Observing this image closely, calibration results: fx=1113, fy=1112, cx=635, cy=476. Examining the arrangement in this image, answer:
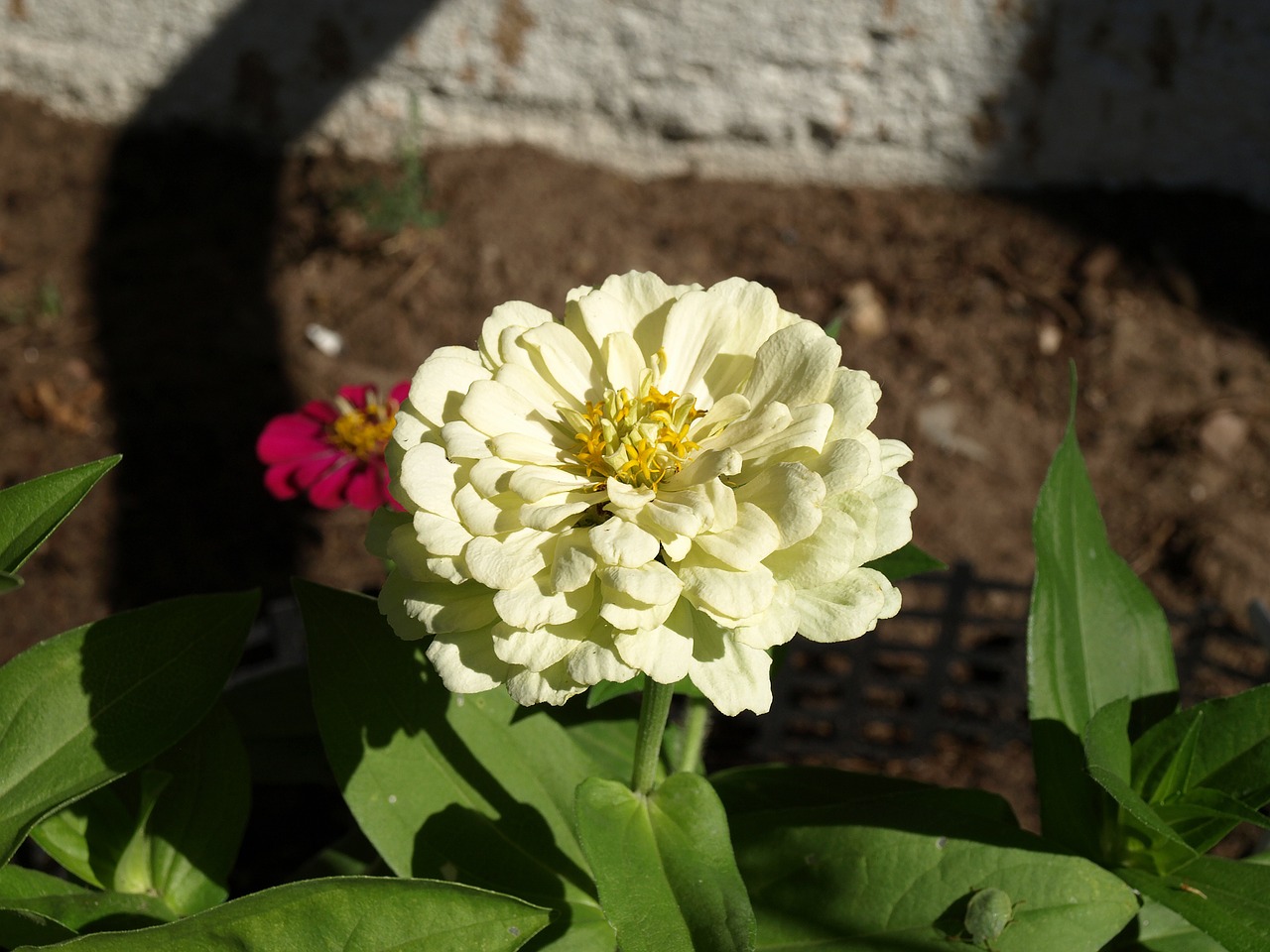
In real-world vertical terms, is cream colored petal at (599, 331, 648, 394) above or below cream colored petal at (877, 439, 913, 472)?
above

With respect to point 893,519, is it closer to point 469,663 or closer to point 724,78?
point 469,663

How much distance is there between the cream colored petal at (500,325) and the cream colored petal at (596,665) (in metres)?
0.23

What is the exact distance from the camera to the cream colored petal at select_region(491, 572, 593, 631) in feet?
2.31

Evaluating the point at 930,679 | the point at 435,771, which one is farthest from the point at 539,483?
the point at 930,679

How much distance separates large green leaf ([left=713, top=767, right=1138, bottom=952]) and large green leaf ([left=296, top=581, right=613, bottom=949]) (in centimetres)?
17

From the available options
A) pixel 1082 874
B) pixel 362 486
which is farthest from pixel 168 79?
pixel 1082 874

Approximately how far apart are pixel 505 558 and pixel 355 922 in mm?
291

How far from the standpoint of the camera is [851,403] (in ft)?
2.52

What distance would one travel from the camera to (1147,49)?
245cm

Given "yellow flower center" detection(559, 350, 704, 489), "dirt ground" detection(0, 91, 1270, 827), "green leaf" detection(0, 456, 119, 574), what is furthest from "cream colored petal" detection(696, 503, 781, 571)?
"dirt ground" detection(0, 91, 1270, 827)

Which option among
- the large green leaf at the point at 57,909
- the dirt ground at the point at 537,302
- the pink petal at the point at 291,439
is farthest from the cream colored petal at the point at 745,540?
the dirt ground at the point at 537,302

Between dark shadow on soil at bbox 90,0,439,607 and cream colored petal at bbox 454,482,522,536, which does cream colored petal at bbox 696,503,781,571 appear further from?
dark shadow on soil at bbox 90,0,439,607

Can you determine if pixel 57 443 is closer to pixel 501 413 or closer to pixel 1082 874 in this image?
pixel 501 413

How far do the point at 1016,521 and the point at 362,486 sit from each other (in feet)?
4.46
